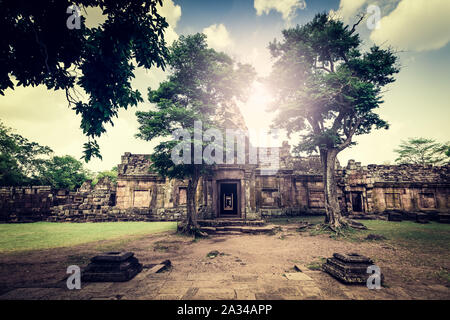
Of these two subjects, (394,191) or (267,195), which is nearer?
(394,191)

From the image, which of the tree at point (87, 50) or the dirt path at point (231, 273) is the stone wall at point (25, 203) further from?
the tree at point (87, 50)

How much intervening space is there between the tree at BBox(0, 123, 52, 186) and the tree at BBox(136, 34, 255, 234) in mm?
19886

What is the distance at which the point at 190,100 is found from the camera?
10625 mm

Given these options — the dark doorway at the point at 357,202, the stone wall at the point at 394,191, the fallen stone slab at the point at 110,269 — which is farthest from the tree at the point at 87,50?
the dark doorway at the point at 357,202

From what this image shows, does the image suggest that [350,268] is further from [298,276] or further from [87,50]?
[87,50]

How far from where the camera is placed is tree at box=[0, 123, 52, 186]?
62.1 feet

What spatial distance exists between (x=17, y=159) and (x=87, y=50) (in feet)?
99.3

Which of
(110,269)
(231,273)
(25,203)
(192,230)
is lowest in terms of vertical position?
(192,230)

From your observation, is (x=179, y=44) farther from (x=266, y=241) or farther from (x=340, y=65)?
(x=266, y=241)

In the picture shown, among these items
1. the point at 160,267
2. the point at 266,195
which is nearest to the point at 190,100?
the point at 160,267

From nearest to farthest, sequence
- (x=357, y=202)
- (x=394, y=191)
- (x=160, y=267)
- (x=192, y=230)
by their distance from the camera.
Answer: (x=160, y=267) < (x=192, y=230) < (x=394, y=191) < (x=357, y=202)

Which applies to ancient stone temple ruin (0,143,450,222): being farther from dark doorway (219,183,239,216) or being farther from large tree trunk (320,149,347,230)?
large tree trunk (320,149,347,230)

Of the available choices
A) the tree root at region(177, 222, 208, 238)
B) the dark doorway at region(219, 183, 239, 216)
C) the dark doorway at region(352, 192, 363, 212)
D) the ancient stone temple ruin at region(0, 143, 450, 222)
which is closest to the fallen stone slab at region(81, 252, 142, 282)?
the tree root at region(177, 222, 208, 238)
